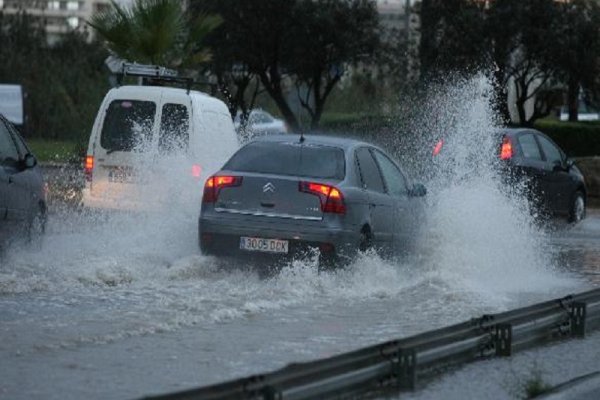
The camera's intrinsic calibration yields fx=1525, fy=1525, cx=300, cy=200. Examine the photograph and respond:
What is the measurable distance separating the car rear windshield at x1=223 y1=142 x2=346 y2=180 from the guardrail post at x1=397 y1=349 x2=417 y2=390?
612cm

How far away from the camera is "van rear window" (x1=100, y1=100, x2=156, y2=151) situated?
18.7 m

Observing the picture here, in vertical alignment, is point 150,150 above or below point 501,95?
below

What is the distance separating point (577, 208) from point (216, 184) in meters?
11.2

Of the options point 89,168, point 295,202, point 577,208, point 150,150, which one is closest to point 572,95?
point 577,208

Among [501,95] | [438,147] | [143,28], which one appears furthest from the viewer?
[501,95]

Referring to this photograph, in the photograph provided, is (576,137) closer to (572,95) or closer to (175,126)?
(572,95)

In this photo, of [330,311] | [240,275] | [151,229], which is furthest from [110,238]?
[330,311]

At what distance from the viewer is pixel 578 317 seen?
12.0m

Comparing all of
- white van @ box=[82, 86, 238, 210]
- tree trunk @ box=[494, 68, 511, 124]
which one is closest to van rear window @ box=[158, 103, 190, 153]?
white van @ box=[82, 86, 238, 210]

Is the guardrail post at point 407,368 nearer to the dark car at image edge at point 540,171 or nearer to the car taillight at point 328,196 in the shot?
the car taillight at point 328,196

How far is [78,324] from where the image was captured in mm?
11617

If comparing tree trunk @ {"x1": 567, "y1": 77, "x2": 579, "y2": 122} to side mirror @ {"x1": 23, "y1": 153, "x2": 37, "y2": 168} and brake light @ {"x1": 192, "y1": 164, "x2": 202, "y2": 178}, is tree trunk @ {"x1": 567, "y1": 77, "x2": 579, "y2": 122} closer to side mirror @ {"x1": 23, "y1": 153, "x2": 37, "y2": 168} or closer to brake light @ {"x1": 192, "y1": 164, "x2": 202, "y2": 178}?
brake light @ {"x1": 192, "y1": 164, "x2": 202, "y2": 178}

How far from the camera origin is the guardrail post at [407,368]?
29.9 ft

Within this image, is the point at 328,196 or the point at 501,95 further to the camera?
the point at 501,95
